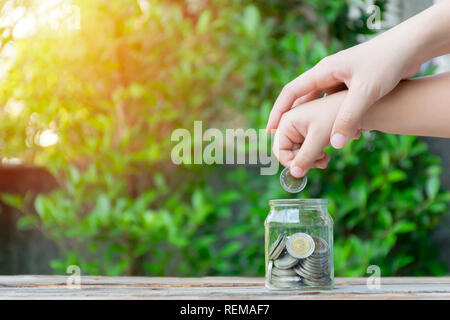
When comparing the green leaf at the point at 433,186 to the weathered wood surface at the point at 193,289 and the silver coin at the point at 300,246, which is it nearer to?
the weathered wood surface at the point at 193,289

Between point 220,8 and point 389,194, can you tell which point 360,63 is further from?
point 220,8

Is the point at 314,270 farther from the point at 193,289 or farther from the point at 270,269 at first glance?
the point at 193,289

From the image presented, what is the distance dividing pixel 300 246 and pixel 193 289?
0.19m

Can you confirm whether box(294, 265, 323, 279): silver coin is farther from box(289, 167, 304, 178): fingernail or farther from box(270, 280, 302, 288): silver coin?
box(289, 167, 304, 178): fingernail

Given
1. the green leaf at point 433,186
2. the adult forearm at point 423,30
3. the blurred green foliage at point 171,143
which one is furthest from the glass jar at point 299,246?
the green leaf at point 433,186

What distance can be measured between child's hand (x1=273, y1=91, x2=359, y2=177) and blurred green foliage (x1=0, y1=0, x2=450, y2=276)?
0.90 metres

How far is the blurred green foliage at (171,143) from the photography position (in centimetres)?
175

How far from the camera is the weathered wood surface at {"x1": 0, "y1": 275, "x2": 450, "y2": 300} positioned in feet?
2.41

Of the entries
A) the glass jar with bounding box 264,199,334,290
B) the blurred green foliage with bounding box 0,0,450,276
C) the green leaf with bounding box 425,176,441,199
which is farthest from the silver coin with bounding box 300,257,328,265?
the green leaf with bounding box 425,176,441,199

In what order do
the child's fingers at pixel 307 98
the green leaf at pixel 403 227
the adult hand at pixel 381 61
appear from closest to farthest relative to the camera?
the adult hand at pixel 381 61, the child's fingers at pixel 307 98, the green leaf at pixel 403 227

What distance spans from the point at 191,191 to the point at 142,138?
0.84 feet

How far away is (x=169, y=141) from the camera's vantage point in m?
1.88

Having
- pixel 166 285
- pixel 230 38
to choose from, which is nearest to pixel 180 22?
pixel 230 38

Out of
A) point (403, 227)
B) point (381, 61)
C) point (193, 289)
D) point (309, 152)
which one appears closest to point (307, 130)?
point (309, 152)
